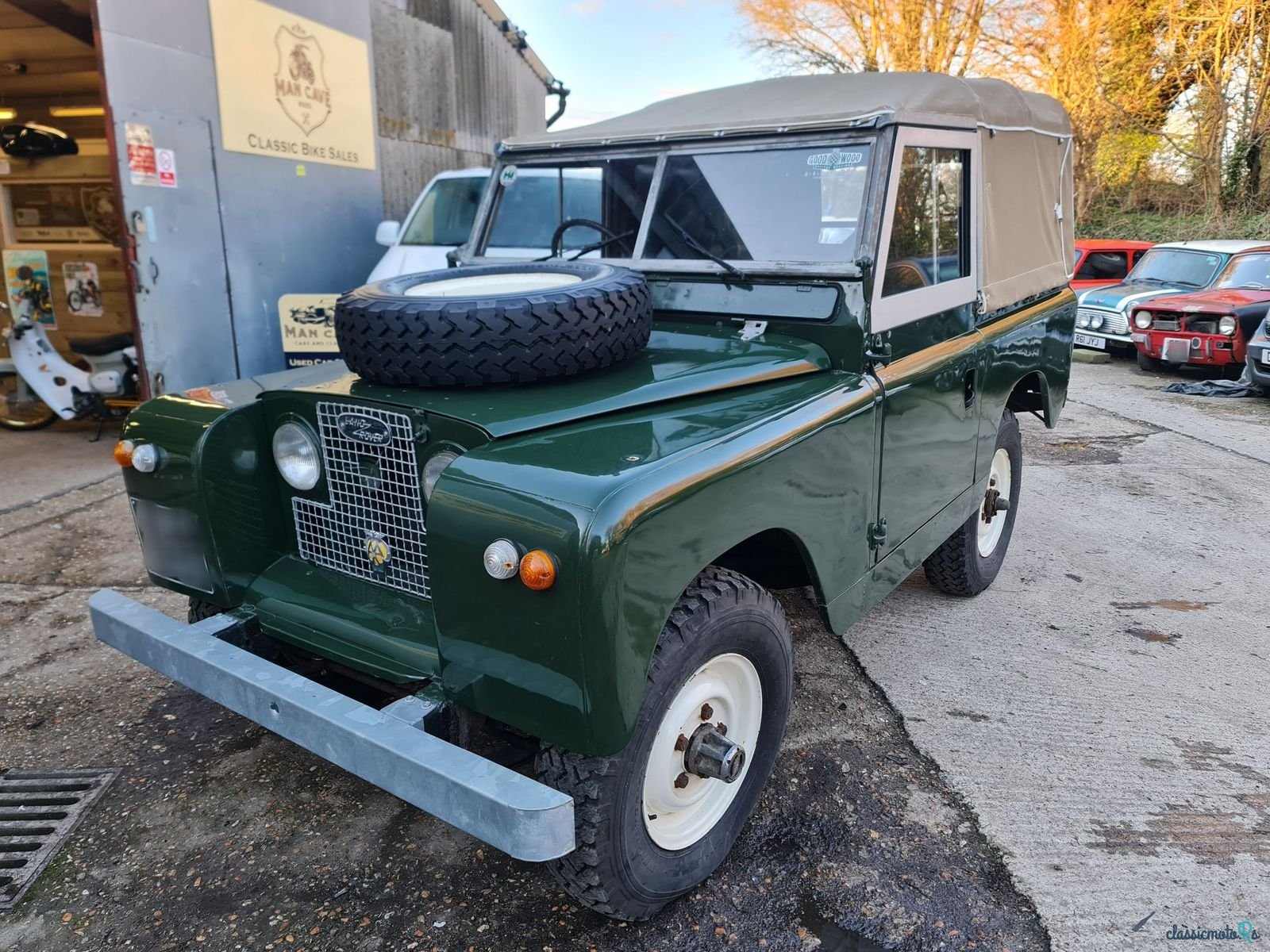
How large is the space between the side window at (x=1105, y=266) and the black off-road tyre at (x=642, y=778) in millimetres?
13493

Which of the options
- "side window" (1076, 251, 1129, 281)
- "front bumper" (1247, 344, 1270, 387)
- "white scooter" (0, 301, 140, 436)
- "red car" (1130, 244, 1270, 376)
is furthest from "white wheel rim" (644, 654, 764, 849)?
"side window" (1076, 251, 1129, 281)

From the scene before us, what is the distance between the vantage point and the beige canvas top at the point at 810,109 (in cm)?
309

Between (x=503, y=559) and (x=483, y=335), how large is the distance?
2.57 feet

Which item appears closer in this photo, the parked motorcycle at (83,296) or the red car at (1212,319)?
the parked motorcycle at (83,296)

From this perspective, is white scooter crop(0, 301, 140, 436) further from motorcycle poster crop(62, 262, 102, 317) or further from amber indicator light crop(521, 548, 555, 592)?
amber indicator light crop(521, 548, 555, 592)

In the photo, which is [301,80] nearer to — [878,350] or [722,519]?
[878,350]

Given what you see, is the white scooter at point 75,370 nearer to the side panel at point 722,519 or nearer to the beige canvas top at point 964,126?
the beige canvas top at point 964,126

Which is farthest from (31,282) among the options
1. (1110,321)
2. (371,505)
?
(1110,321)

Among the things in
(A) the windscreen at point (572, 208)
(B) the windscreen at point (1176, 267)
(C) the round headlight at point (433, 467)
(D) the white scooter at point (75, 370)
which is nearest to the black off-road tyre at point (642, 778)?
(C) the round headlight at point (433, 467)

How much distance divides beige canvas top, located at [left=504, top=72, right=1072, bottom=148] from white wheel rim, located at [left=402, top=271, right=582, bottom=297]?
→ 2.40 feet

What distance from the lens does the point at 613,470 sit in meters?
1.99

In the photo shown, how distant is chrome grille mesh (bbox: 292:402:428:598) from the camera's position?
95.3 inches

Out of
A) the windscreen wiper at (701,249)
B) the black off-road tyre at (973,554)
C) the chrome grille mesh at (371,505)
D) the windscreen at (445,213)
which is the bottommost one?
the black off-road tyre at (973,554)

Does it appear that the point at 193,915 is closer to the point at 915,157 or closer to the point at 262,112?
the point at 915,157
